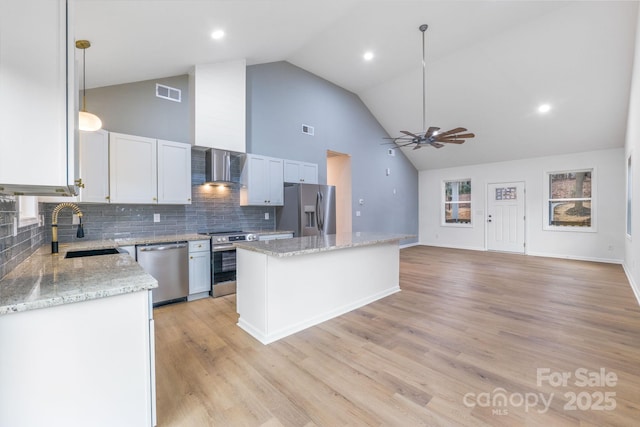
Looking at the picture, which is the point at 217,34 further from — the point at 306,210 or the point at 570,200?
the point at 570,200

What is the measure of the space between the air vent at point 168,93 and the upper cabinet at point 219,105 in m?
0.19

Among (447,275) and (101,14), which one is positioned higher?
(101,14)

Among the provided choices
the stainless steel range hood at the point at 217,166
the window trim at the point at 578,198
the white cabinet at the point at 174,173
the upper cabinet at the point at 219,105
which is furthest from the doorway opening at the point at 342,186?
the window trim at the point at 578,198

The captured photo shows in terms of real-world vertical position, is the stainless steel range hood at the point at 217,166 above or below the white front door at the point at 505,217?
above

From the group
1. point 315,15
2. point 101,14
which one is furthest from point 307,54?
point 101,14

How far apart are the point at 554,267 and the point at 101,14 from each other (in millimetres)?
7872

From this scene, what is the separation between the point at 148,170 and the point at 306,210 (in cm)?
235

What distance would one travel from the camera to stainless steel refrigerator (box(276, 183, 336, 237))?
4.70 metres

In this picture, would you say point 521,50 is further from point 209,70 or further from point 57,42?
point 57,42

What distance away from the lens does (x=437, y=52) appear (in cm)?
531

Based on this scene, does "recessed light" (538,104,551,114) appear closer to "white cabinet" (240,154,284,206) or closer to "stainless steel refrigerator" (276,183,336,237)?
"stainless steel refrigerator" (276,183,336,237)

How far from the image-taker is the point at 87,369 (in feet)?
4.25

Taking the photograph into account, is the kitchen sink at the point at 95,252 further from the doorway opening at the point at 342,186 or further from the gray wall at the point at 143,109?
the doorway opening at the point at 342,186

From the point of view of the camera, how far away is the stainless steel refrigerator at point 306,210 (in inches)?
185
